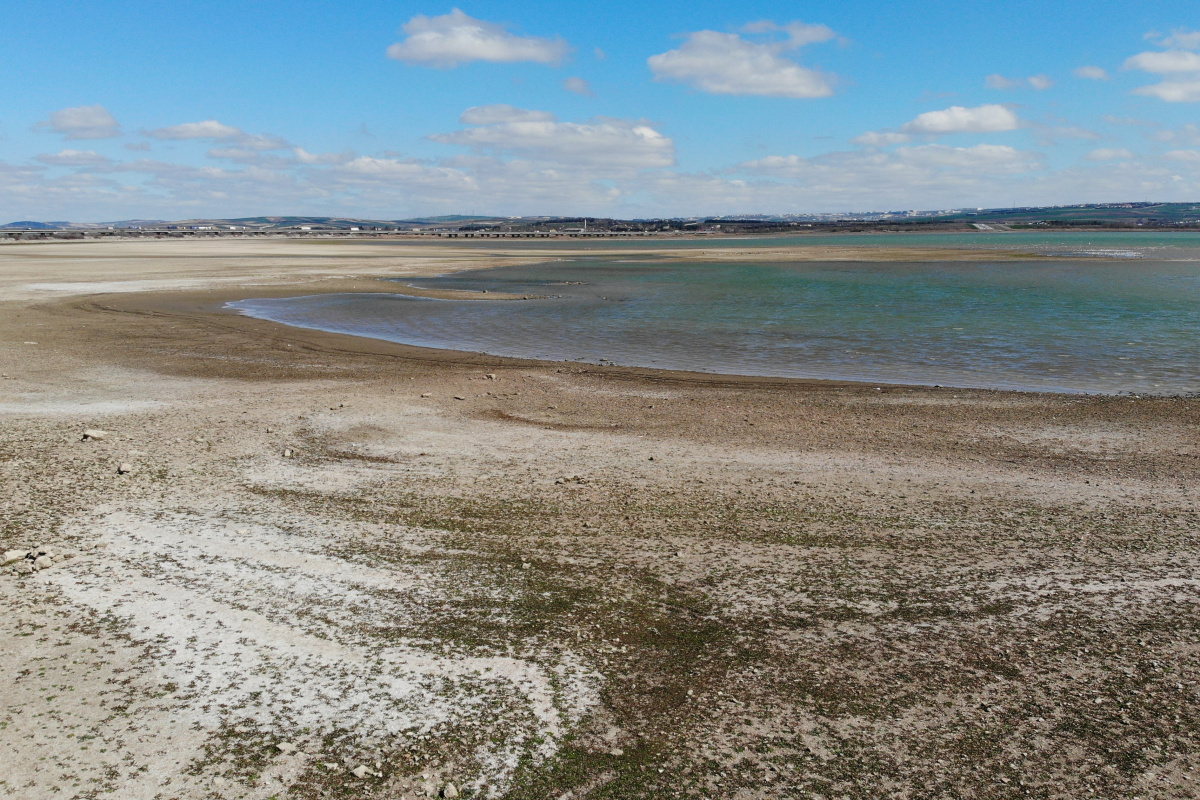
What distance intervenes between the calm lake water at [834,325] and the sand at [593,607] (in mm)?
7869

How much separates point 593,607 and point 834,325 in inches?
993

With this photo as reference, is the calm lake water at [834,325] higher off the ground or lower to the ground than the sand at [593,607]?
higher

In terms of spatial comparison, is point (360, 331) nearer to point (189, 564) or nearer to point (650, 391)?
point (650, 391)

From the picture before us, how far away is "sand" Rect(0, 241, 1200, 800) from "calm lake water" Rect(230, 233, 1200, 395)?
7.87m

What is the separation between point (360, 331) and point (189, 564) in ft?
66.1

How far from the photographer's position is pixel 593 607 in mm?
6574

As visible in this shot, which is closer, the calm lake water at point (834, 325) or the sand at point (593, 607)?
the sand at point (593, 607)

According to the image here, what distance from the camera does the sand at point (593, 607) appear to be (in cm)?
473

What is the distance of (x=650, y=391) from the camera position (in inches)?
661

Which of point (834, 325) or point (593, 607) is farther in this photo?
point (834, 325)

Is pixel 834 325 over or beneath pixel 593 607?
over

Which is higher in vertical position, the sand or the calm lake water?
the calm lake water

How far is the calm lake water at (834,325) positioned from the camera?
69.2 feet

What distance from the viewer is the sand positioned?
15.5ft
